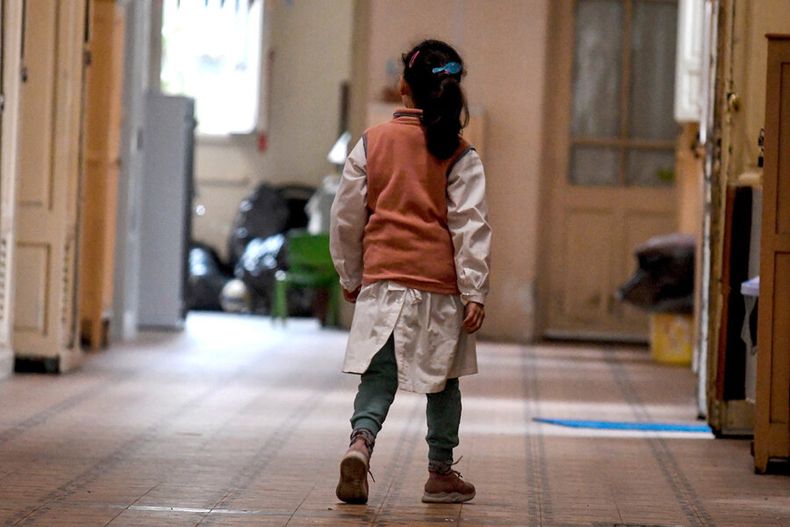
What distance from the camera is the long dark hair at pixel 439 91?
399cm

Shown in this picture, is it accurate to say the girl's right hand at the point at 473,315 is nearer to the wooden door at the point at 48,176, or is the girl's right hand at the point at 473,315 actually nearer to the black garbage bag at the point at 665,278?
the wooden door at the point at 48,176

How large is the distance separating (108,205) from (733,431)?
4.61m

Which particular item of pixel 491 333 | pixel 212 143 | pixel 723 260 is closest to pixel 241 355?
pixel 491 333

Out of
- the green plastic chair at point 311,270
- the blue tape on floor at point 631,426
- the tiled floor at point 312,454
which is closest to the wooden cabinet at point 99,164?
the tiled floor at point 312,454

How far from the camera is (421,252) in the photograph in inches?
157

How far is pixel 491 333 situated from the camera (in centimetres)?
1176

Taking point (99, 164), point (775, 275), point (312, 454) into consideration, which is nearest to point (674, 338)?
point (99, 164)

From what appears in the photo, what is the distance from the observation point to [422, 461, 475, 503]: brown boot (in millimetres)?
4055

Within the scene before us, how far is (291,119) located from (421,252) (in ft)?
36.1

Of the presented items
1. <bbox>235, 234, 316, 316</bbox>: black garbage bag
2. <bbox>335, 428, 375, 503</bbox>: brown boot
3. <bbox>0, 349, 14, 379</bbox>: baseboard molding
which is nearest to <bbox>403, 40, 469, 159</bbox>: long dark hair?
<bbox>335, 428, 375, 503</bbox>: brown boot

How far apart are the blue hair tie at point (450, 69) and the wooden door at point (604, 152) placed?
797 centimetres

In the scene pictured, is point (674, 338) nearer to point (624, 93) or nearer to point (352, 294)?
point (624, 93)

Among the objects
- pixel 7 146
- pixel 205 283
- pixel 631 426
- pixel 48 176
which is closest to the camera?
pixel 631 426

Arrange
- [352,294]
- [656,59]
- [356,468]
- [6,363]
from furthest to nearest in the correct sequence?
[656,59], [6,363], [352,294], [356,468]
